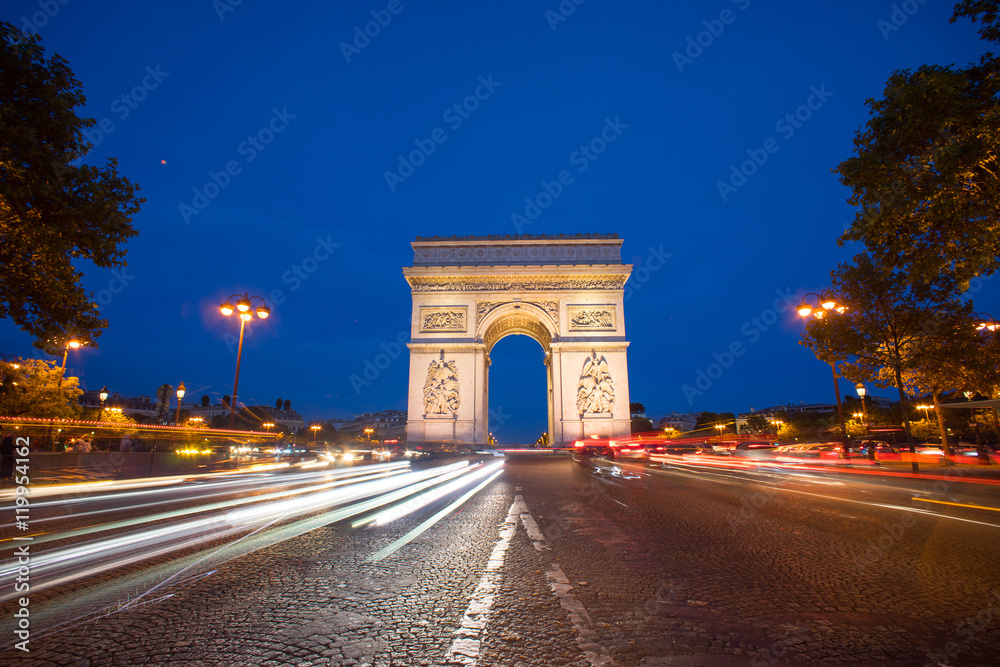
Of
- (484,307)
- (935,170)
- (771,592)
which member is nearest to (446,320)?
(484,307)

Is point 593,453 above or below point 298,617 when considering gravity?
below

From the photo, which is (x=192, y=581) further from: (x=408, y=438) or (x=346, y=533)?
(x=408, y=438)

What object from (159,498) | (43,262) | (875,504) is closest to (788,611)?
(875,504)

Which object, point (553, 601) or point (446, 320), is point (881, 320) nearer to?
point (553, 601)

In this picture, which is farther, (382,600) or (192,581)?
(192,581)

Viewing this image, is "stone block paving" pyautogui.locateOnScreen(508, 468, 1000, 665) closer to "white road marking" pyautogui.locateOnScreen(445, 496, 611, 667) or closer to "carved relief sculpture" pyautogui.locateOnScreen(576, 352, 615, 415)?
"white road marking" pyautogui.locateOnScreen(445, 496, 611, 667)

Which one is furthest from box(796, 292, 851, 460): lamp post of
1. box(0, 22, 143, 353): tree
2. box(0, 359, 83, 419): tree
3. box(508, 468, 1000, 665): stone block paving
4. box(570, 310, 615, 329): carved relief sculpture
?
box(0, 359, 83, 419): tree
